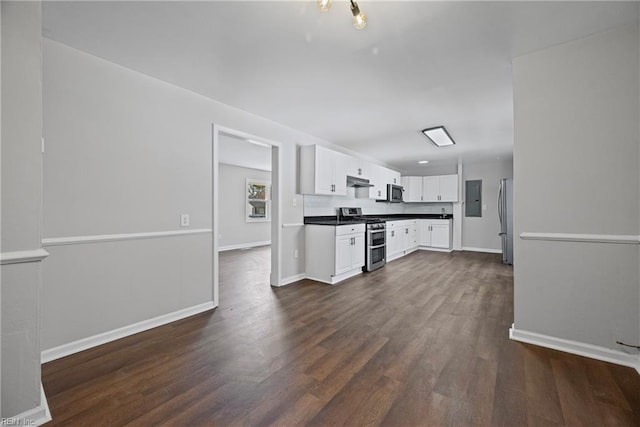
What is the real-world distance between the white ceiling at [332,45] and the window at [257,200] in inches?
196

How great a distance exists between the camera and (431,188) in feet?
25.1

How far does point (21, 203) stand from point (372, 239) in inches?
169

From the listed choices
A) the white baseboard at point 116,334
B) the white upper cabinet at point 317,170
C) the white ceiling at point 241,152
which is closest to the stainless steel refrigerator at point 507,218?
the white upper cabinet at point 317,170

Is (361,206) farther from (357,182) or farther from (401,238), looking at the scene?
(401,238)

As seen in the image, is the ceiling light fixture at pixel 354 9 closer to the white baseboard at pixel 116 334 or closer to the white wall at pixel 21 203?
the white wall at pixel 21 203

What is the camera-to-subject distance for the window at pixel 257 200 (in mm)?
8133

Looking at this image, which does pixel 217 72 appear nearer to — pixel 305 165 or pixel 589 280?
pixel 305 165

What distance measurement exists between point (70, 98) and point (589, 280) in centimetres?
417

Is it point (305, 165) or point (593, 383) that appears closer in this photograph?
point (593, 383)

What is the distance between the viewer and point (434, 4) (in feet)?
5.45

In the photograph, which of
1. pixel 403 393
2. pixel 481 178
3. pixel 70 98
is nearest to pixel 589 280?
pixel 403 393

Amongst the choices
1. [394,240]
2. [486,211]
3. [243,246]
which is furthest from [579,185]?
[243,246]

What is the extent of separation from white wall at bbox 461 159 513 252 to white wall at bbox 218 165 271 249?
589 centimetres

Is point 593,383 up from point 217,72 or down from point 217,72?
down
